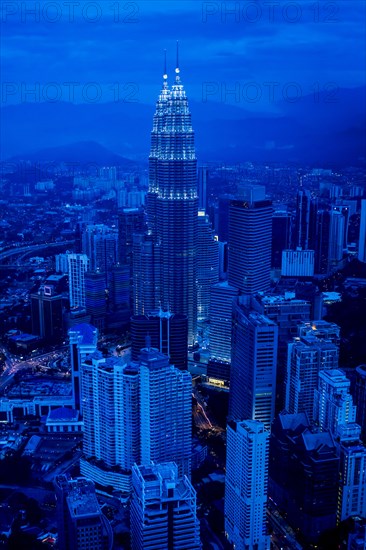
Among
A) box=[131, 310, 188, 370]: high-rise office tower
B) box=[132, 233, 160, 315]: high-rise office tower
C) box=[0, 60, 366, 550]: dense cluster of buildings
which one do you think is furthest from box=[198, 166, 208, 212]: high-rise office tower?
box=[131, 310, 188, 370]: high-rise office tower

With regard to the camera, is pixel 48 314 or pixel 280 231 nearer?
pixel 48 314

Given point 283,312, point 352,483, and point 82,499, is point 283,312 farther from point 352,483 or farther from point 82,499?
point 82,499

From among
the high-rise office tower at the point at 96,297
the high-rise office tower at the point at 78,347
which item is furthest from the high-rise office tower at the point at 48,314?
the high-rise office tower at the point at 78,347

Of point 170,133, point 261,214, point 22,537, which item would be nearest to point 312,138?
point 261,214

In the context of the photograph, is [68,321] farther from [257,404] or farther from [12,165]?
[257,404]

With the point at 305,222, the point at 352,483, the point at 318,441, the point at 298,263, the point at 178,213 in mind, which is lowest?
the point at 352,483

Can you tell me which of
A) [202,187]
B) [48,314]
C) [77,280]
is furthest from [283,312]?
[77,280]

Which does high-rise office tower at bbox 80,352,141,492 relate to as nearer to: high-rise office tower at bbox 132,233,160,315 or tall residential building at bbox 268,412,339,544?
tall residential building at bbox 268,412,339,544

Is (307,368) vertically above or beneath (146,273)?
beneath
